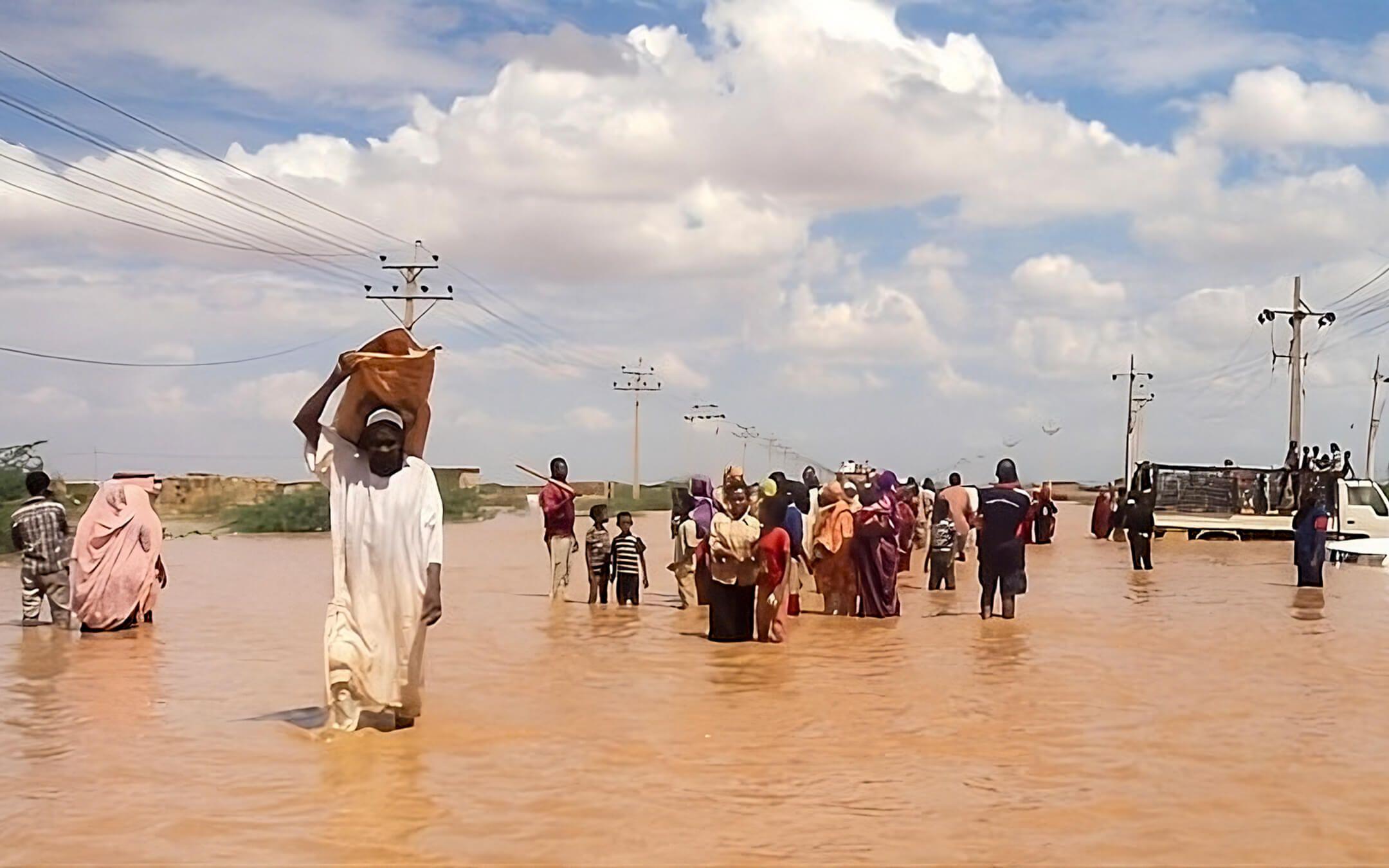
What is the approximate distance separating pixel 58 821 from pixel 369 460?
2.83 m

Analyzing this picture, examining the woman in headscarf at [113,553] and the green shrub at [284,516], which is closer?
the woman in headscarf at [113,553]

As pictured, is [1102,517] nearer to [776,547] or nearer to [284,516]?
[284,516]

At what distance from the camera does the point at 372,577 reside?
9.95 metres

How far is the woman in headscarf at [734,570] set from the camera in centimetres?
1506

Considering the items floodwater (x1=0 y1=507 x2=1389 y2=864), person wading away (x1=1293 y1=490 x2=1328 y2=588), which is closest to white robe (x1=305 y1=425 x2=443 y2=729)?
floodwater (x1=0 y1=507 x2=1389 y2=864)

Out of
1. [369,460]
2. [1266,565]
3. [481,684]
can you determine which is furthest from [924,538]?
[369,460]

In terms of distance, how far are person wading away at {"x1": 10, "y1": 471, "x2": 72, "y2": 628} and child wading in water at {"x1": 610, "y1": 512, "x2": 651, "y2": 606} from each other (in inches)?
244

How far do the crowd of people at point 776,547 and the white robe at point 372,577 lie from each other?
17.7 feet

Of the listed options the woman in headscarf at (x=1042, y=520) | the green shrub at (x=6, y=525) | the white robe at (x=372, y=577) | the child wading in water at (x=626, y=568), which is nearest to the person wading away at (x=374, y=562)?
the white robe at (x=372, y=577)

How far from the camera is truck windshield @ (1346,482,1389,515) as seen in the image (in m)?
36.1

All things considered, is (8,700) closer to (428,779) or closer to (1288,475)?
(428,779)

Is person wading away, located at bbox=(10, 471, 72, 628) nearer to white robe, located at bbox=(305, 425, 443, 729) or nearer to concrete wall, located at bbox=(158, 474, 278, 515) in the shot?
white robe, located at bbox=(305, 425, 443, 729)

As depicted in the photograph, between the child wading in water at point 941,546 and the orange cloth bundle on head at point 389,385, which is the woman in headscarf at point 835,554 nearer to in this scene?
the child wading in water at point 941,546

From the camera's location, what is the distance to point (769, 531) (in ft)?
52.4
